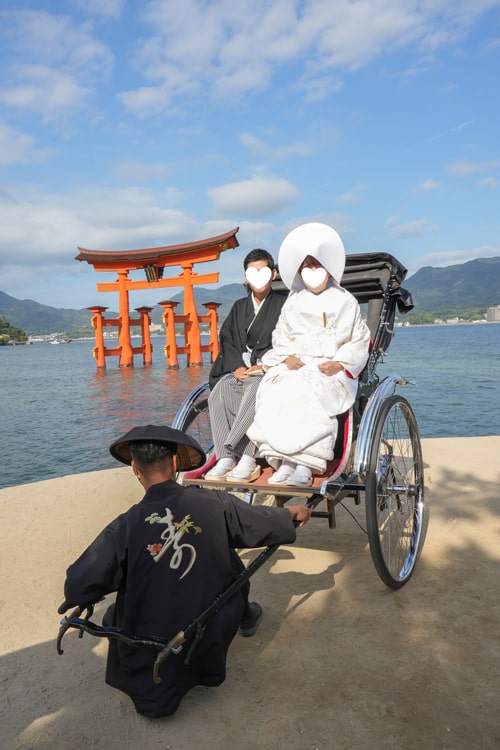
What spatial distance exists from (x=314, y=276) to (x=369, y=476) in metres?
1.38

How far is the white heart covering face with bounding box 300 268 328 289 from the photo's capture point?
11.5ft

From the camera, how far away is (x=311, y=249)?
11.3 ft

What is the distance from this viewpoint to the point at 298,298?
3.59m

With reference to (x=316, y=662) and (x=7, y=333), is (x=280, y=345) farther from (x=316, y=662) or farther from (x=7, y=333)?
(x=7, y=333)

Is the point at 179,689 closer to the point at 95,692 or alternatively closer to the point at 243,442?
the point at 95,692

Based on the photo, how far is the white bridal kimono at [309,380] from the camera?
286 cm

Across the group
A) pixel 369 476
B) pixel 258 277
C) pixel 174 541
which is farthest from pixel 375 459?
pixel 258 277

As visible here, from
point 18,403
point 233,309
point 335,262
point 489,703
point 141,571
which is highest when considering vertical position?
point 335,262

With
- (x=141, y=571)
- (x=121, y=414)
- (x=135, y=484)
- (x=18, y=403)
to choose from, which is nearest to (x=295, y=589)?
(x=141, y=571)

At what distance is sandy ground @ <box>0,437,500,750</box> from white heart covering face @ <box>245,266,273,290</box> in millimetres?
1811

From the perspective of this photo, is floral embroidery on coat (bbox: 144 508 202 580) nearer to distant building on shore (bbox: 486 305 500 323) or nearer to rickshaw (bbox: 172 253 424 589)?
rickshaw (bbox: 172 253 424 589)

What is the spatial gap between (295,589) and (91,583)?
1.58 metres

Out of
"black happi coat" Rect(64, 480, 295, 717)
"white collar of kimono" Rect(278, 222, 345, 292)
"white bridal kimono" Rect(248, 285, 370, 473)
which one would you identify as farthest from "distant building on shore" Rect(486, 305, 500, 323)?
"black happi coat" Rect(64, 480, 295, 717)

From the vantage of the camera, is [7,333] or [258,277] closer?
[258,277]
